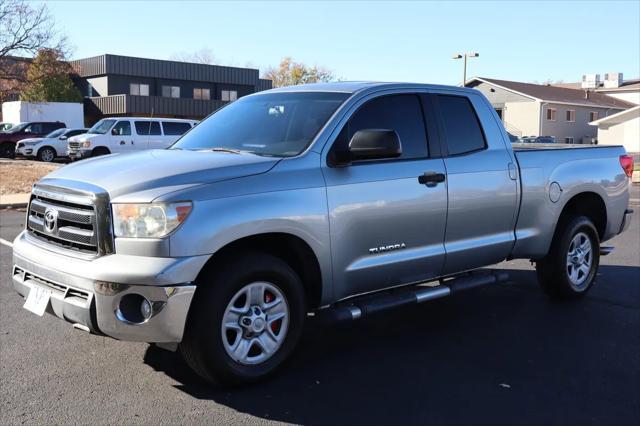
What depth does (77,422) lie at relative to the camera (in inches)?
145

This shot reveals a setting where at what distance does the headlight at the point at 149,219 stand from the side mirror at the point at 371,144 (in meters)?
1.24

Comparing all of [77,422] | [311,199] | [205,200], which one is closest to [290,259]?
[311,199]

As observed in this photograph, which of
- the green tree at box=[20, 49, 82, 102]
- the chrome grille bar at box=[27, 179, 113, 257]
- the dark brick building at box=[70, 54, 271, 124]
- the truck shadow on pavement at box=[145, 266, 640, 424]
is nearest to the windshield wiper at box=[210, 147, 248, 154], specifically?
the chrome grille bar at box=[27, 179, 113, 257]

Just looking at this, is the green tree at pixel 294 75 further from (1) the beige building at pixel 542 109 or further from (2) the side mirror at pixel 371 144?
(2) the side mirror at pixel 371 144

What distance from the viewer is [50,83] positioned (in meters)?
45.9

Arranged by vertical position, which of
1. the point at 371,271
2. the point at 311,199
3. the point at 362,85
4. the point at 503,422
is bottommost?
the point at 503,422

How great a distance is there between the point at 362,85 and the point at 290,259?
1.54 meters

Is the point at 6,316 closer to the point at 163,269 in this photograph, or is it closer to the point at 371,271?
the point at 163,269

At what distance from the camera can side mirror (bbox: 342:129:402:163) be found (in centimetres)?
446

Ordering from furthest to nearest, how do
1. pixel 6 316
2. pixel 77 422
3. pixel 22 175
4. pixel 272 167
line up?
pixel 22 175, pixel 6 316, pixel 272 167, pixel 77 422

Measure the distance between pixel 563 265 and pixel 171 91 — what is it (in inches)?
1968

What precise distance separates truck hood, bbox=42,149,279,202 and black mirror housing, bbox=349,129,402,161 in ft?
1.81

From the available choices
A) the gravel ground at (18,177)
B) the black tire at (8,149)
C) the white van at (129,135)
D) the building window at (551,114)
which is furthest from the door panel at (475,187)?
the building window at (551,114)

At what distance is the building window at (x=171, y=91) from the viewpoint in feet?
173
